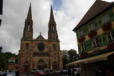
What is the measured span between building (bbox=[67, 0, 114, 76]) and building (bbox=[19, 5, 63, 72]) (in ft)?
98.1

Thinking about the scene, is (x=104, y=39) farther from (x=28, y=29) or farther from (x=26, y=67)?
(x=28, y=29)

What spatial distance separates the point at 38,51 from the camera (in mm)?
51312

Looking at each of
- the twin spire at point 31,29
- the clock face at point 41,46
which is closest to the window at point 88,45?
the clock face at point 41,46

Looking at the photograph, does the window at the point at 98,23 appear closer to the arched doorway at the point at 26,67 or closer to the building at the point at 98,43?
the building at the point at 98,43

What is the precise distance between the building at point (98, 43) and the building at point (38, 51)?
29906 millimetres

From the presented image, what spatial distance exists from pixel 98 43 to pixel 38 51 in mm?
36398

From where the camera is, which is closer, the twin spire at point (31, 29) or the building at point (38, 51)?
the building at point (38, 51)

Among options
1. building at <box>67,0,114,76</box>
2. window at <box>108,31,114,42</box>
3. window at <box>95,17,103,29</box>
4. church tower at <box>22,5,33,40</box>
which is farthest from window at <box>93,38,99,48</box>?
church tower at <box>22,5,33,40</box>

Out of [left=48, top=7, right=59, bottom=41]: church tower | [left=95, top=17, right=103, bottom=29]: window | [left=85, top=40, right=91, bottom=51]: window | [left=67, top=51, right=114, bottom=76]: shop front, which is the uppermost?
[left=48, top=7, right=59, bottom=41]: church tower

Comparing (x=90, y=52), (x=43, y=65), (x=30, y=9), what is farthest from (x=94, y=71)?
(x=30, y=9)

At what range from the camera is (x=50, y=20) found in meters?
57.6

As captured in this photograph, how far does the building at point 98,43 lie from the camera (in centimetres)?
1508

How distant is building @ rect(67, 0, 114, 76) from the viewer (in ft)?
49.5

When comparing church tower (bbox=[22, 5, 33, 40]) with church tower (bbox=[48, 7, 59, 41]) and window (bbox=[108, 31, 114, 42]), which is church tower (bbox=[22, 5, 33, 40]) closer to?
church tower (bbox=[48, 7, 59, 41])
